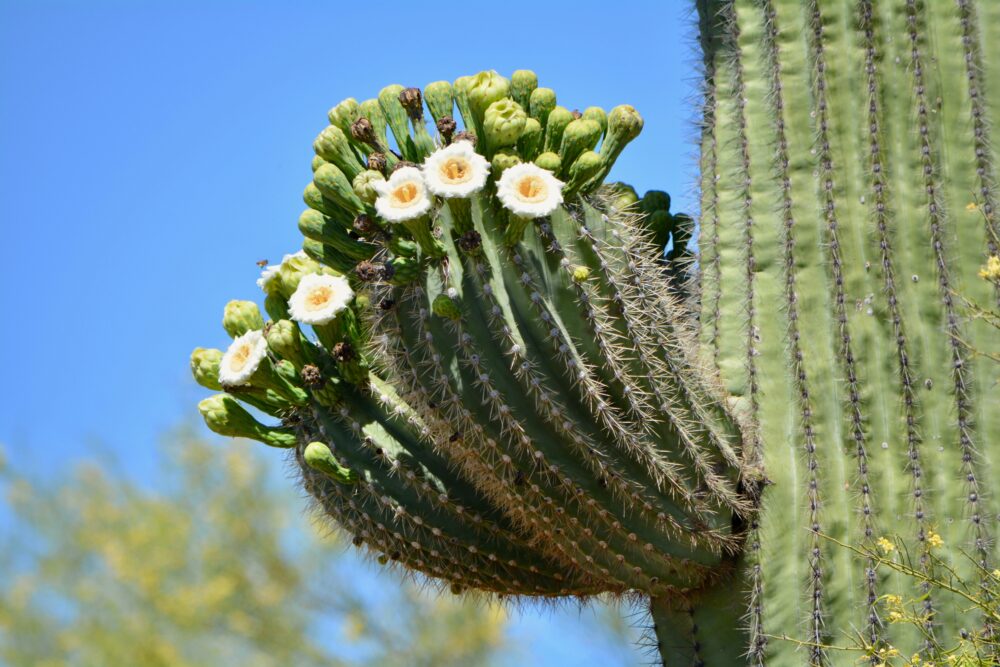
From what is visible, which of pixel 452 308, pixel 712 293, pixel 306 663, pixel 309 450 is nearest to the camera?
pixel 452 308

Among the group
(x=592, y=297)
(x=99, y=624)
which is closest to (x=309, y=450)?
(x=592, y=297)

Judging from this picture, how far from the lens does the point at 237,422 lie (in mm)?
3482

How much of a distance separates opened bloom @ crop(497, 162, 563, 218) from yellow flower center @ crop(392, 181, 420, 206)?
0.21 meters

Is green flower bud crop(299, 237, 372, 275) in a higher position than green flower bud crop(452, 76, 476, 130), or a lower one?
lower

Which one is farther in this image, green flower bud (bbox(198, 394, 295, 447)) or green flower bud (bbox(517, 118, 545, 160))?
green flower bud (bbox(198, 394, 295, 447))

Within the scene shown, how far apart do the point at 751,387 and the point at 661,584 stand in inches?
23.6

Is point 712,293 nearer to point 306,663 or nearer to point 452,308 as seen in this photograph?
point 452,308

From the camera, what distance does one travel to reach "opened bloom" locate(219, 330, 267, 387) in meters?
3.29

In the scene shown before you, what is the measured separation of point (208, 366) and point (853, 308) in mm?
1821

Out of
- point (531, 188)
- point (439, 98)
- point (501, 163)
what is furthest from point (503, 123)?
point (439, 98)

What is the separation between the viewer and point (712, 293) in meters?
3.48

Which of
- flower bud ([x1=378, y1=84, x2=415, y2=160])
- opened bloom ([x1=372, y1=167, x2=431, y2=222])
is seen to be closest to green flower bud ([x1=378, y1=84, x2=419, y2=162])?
flower bud ([x1=378, y1=84, x2=415, y2=160])

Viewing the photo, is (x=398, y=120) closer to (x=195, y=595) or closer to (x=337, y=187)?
(x=337, y=187)

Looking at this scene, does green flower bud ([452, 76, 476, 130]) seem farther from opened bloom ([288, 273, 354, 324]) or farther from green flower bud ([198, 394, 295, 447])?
green flower bud ([198, 394, 295, 447])
